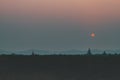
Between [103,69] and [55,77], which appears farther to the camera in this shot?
[103,69]

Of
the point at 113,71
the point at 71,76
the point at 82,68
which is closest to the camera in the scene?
the point at 71,76

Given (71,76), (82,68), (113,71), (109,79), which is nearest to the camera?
(109,79)

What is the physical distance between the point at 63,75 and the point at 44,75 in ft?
4.46

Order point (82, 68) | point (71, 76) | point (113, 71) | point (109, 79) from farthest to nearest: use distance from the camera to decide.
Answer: point (82, 68) < point (113, 71) < point (71, 76) < point (109, 79)

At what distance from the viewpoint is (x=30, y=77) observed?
87.5 feet

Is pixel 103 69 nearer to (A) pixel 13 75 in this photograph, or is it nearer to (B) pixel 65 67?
(B) pixel 65 67

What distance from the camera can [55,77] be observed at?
27172 millimetres

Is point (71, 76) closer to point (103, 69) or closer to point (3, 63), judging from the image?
point (103, 69)

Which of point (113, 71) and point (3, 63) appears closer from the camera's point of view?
point (113, 71)

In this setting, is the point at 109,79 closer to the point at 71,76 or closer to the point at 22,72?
the point at 71,76

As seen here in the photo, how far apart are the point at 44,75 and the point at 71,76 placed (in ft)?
5.58

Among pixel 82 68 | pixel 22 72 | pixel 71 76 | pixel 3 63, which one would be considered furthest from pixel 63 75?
pixel 3 63

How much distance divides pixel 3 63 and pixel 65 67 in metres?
4.60

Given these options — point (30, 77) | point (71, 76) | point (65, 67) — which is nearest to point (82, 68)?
point (65, 67)
